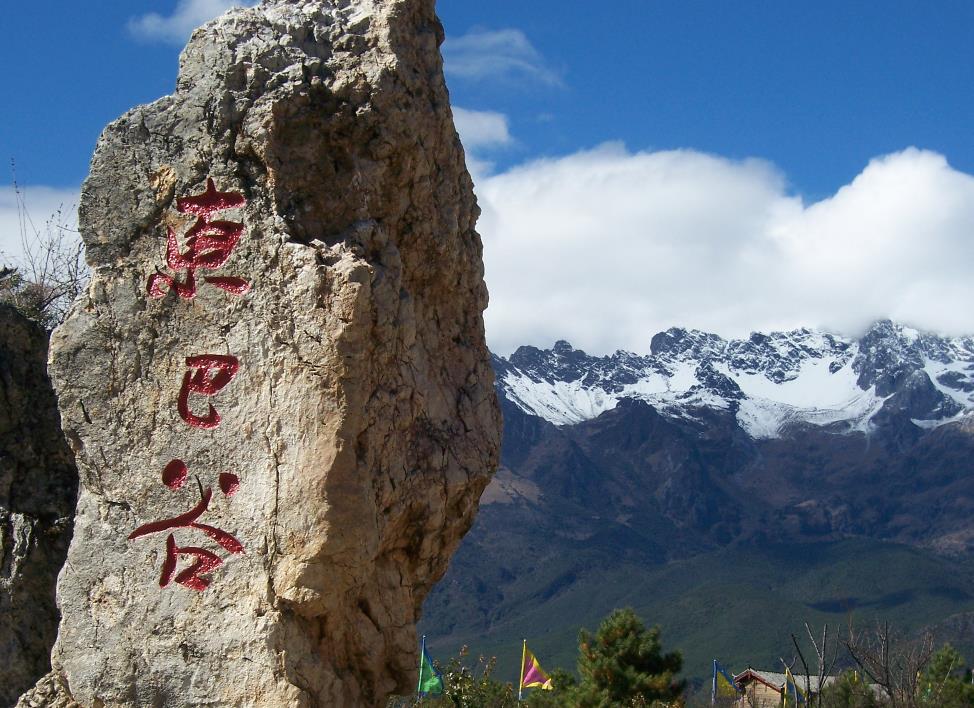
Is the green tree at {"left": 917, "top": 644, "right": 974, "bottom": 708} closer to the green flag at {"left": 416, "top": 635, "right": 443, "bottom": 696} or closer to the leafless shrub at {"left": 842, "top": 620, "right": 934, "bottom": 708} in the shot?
the leafless shrub at {"left": 842, "top": 620, "right": 934, "bottom": 708}

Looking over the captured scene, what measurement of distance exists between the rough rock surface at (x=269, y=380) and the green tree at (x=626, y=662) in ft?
52.9

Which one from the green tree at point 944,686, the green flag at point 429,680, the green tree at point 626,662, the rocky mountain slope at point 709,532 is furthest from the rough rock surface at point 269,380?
the rocky mountain slope at point 709,532

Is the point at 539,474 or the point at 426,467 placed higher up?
the point at 539,474

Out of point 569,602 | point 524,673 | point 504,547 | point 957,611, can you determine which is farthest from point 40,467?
point 504,547

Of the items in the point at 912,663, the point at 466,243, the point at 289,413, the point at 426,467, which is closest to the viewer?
the point at 289,413

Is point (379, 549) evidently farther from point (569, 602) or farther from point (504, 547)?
point (504, 547)

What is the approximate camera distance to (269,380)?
6777 millimetres

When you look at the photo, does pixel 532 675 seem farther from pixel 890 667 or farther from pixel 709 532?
pixel 709 532

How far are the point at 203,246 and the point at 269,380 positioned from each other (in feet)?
2.99

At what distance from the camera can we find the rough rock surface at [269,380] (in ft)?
21.7

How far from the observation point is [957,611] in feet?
315

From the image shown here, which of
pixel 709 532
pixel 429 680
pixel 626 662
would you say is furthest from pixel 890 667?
A: pixel 709 532

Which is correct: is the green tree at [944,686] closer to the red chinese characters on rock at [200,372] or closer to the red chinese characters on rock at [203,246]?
the red chinese characters on rock at [200,372]

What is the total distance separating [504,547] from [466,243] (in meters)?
128
